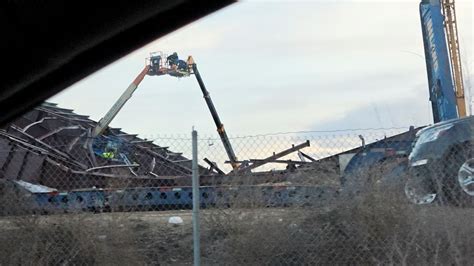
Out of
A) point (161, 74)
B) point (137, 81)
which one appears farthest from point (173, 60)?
point (137, 81)

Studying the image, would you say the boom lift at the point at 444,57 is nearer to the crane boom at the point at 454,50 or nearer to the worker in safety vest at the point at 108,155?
the crane boom at the point at 454,50

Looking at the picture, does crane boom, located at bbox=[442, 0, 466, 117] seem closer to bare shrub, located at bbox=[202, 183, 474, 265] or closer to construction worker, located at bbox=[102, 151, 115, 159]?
bare shrub, located at bbox=[202, 183, 474, 265]

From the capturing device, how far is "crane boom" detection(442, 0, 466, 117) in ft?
36.0

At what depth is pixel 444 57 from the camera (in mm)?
10969

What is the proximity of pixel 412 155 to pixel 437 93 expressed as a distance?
10.2ft

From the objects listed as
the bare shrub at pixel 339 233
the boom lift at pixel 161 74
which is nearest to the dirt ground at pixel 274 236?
the bare shrub at pixel 339 233

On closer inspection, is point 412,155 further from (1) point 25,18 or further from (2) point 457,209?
(1) point 25,18

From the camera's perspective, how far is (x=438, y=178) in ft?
24.0

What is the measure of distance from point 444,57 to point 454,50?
0.26 m

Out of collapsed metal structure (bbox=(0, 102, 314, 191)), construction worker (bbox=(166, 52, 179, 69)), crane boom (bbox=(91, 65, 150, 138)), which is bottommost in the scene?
collapsed metal structure (bbox=(0, 102, 314, 191))

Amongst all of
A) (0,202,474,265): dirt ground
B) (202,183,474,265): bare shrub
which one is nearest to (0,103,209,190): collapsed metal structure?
(0,202,474,265): dirt ground

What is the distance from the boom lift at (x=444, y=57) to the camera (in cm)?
1095

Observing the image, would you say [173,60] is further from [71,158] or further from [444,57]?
[444,57]

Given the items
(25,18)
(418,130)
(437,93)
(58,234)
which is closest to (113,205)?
(58,234)
